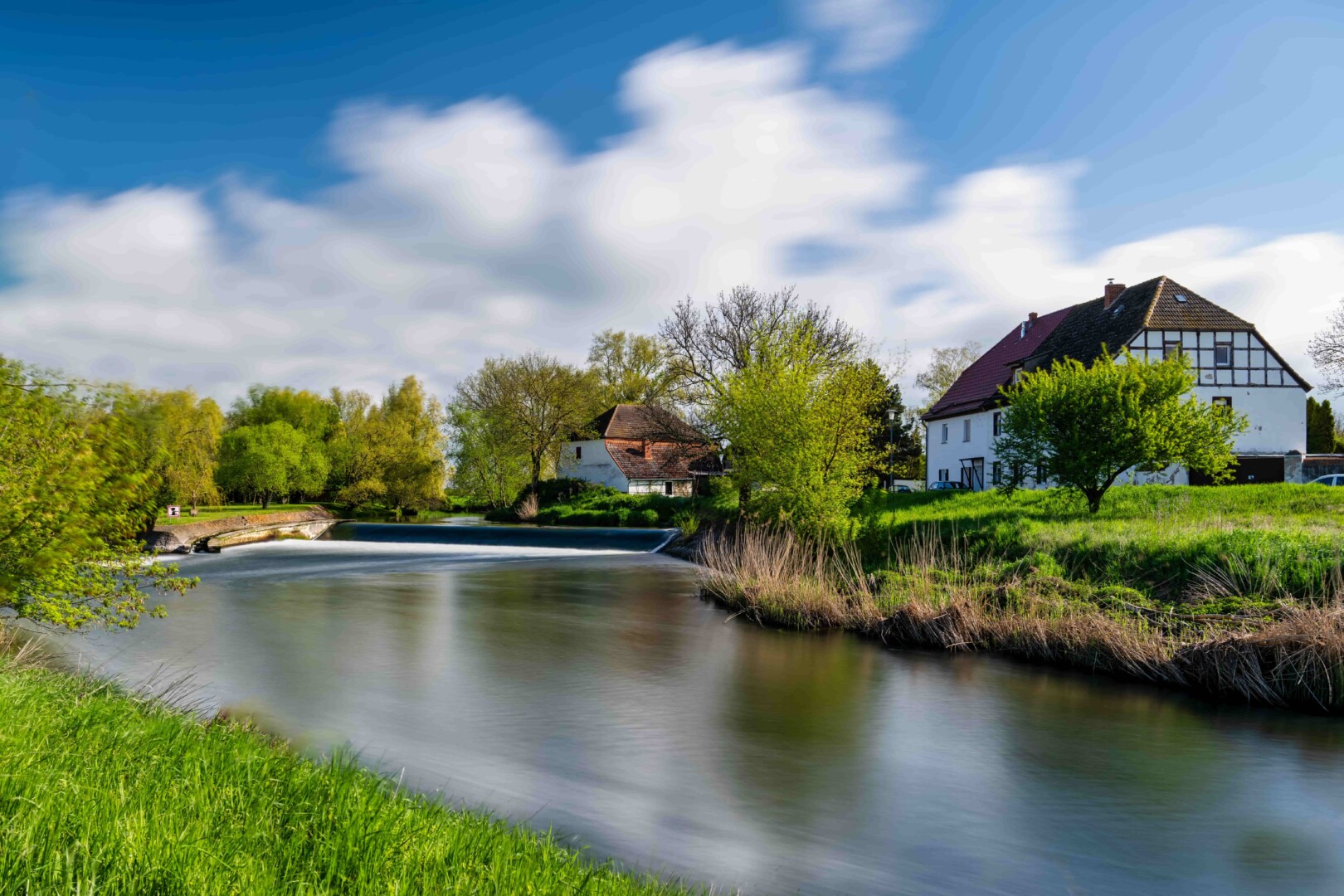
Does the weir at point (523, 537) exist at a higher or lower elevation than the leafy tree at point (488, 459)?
lower

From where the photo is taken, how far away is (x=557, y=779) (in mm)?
8570

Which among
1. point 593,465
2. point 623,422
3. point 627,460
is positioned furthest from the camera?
point 623,422

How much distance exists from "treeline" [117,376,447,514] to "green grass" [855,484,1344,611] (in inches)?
1420

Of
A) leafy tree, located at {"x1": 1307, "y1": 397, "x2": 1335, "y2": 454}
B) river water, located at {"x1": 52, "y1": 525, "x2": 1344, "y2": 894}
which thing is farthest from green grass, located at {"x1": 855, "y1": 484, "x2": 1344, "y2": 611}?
leafy tree, located at {"x1": 1307, "y1": 397, "x2": 1335, "y2": 454}

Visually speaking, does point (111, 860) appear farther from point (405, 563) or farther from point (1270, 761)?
point (405, 563)

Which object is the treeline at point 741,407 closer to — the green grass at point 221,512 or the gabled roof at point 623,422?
the gabled roof at point 623,422

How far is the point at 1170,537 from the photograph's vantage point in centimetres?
1628

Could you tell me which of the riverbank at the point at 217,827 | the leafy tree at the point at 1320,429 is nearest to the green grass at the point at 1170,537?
the riverbank at the point at 217,827

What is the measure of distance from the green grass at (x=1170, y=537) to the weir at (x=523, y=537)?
1340 cm

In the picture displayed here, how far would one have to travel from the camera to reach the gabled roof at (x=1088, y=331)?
37.3 m

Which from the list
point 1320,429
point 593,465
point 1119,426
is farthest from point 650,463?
point 1320,429

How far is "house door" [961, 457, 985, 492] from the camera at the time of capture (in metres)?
43.8

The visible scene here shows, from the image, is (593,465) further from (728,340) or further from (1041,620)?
(1041,620)

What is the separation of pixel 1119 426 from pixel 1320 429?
166 feet
